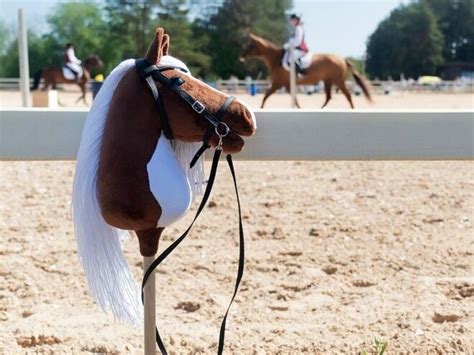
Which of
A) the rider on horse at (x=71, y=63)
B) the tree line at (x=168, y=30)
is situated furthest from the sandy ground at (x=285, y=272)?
the tree line at (x=168, y=30)

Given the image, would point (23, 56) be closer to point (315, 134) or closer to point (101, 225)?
point (315, 134)

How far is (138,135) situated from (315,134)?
0.44m

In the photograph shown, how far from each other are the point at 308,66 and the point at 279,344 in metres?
9.94

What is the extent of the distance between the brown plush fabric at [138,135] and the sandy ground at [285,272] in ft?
3.11

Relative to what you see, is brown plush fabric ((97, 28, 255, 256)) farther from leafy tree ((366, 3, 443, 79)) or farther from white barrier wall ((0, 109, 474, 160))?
leafy tree ((366, 3, 443, 79))

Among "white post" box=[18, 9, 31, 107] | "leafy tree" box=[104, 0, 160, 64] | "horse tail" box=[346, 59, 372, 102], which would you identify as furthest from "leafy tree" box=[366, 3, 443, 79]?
"white post" box=[18, 9, 31, 107]

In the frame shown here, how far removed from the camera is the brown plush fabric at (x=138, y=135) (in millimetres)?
A: 1052

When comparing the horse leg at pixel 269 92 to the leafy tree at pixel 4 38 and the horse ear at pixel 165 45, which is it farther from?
the leafy tree at pixel 4 38

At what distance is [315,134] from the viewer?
54.1 inches

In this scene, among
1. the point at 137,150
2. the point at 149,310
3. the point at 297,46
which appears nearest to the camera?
the point at 137,150

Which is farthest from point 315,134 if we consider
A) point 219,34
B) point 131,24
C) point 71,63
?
point 219,34

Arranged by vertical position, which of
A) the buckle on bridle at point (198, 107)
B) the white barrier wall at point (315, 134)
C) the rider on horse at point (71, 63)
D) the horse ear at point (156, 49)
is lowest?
the rider on horse at point (71, 63)

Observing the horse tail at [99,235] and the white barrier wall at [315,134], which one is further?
the white barrier wall at [315,134]

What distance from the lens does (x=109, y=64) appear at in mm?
43750
